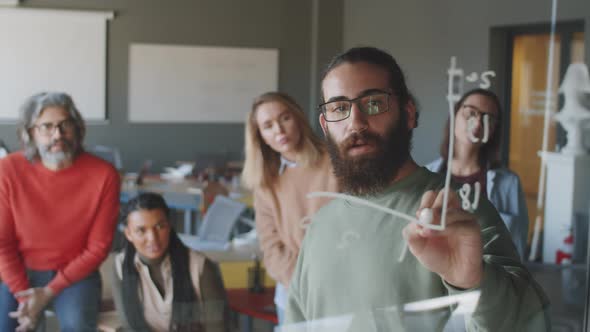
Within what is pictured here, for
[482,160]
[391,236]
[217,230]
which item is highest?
[482,160]

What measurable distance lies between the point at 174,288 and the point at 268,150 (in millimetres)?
670

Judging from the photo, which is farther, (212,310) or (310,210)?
(212,310)

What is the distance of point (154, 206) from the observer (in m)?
2.03

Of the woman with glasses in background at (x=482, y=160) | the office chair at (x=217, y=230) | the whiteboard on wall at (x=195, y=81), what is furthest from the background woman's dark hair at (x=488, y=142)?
the office chair at (x=217, y=230)

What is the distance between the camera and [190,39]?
1.92m

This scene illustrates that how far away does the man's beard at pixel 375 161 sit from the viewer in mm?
947

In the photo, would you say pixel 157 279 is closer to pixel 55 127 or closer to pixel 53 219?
pixel 53 219

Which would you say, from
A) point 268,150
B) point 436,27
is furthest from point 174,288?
point 436,27

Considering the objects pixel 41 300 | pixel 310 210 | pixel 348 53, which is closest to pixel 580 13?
pixel 348 53

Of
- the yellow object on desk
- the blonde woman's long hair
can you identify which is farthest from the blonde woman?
the yellow object on desk

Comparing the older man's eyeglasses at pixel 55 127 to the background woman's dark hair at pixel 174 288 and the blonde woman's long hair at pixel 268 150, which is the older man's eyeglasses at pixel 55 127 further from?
the blonde woman's long hair at pixel 268 150

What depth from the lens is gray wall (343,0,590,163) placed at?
1158 millimetres

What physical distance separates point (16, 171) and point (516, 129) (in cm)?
130

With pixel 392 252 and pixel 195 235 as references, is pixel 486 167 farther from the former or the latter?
pixel 195 235
